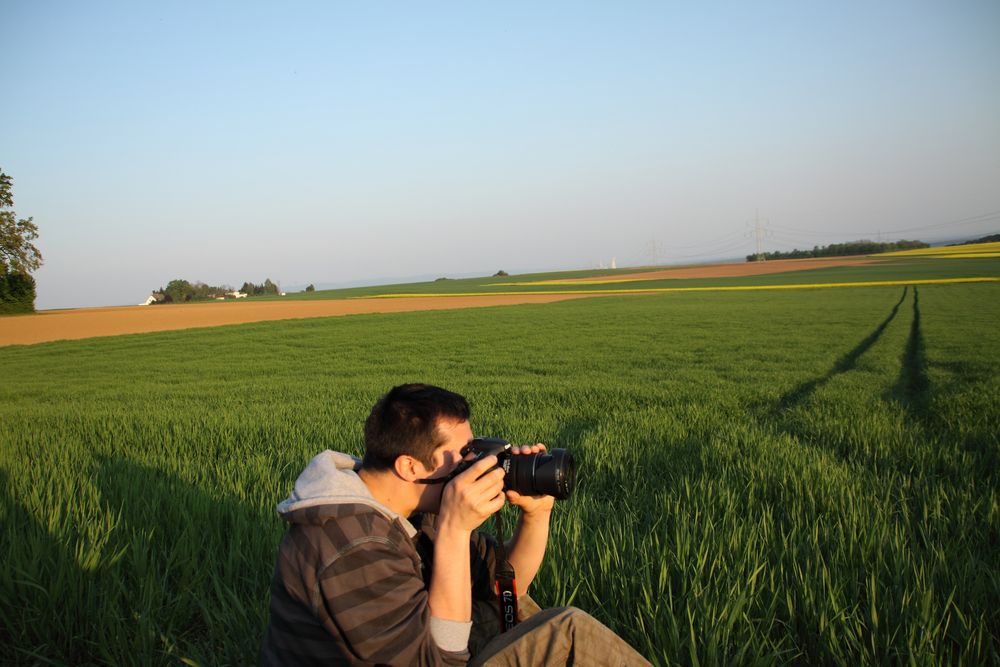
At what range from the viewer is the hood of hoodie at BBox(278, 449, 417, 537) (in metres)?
1.58

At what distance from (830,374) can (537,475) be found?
11853 mm

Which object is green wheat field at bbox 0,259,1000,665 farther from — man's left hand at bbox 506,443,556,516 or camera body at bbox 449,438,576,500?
camera body at bbox 449,438,576,500

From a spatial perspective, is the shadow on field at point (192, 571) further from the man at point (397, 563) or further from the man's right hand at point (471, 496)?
the man's right hand at point (471, 496)

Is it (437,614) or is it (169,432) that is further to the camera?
(169,432)

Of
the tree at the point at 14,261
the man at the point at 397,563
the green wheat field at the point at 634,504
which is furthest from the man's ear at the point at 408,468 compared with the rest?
the tree at the point at 14,261

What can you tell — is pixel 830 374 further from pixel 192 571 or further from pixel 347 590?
pixel 347 590

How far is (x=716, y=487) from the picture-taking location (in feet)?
14.1

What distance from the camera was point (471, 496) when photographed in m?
1.63

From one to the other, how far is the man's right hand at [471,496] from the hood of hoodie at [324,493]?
0.15 meters

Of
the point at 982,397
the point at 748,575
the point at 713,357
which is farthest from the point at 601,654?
the point at 713,357

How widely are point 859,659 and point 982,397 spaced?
7.18m

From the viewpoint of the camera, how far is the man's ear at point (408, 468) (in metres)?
1.77

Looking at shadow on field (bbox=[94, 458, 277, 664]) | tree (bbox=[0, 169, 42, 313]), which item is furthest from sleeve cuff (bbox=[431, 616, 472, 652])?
tree (bbox=[0, 169, 42, 313])

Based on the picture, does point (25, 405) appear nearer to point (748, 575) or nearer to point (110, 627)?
point (110, 627)
